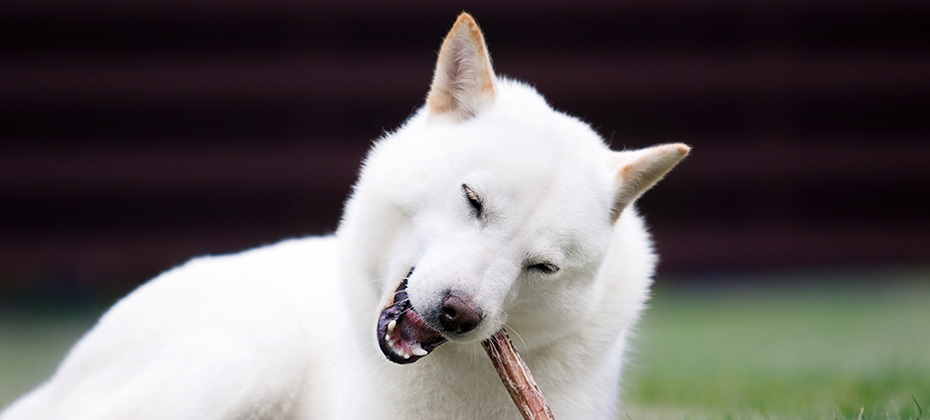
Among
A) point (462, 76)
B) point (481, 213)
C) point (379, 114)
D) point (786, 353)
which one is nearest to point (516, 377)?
point (481, 213)

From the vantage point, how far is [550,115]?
9.77 feet

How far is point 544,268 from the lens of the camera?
8.65ft

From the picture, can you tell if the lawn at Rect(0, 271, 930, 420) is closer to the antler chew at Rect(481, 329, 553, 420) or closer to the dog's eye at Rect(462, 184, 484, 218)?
the antler chew at Rect(481, 329, 553, 420)

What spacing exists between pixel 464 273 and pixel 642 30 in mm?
8733

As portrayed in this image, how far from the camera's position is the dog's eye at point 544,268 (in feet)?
8.60

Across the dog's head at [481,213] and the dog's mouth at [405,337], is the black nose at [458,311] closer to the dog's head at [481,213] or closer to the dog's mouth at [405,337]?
the dog's head at [481,213]

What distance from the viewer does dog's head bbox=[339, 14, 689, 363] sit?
2.53 m

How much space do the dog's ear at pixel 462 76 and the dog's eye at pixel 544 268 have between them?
57 cm

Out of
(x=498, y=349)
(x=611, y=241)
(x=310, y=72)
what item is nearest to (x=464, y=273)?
(x=498, y=349)

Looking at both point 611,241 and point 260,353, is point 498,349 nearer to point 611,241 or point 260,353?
point 611,241

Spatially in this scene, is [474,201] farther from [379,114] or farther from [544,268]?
[379,114]

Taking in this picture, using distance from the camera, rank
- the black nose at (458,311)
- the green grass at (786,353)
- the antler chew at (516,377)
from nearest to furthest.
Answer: the black nose at (458,311) < the antler chew at (516,377) < the green grass at (786,353)

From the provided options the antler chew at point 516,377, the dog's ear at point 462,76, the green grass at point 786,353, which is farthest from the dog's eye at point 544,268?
the green grass at point 786,353

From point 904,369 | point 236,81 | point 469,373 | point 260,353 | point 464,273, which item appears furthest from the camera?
point 236,81
